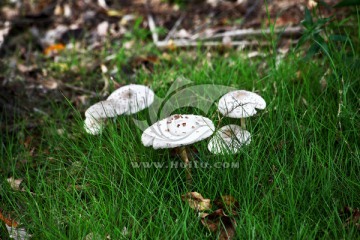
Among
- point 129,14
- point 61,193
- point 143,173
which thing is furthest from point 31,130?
point 129,14

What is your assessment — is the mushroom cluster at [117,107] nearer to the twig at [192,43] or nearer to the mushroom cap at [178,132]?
the mushroom cap at [178,132]

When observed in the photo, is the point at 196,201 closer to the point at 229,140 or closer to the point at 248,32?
the point at 229,140

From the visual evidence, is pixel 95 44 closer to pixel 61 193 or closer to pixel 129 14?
pixel 129 14

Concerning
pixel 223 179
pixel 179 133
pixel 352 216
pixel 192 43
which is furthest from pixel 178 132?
pixel 192 43

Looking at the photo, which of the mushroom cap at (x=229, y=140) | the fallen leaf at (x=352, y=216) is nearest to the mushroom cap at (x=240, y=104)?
the mushroom cap at (x=229, y=140)

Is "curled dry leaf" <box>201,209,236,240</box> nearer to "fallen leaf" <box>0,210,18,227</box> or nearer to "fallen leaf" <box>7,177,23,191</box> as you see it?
"fallen leaf" <box>0,210,18,227</box>
